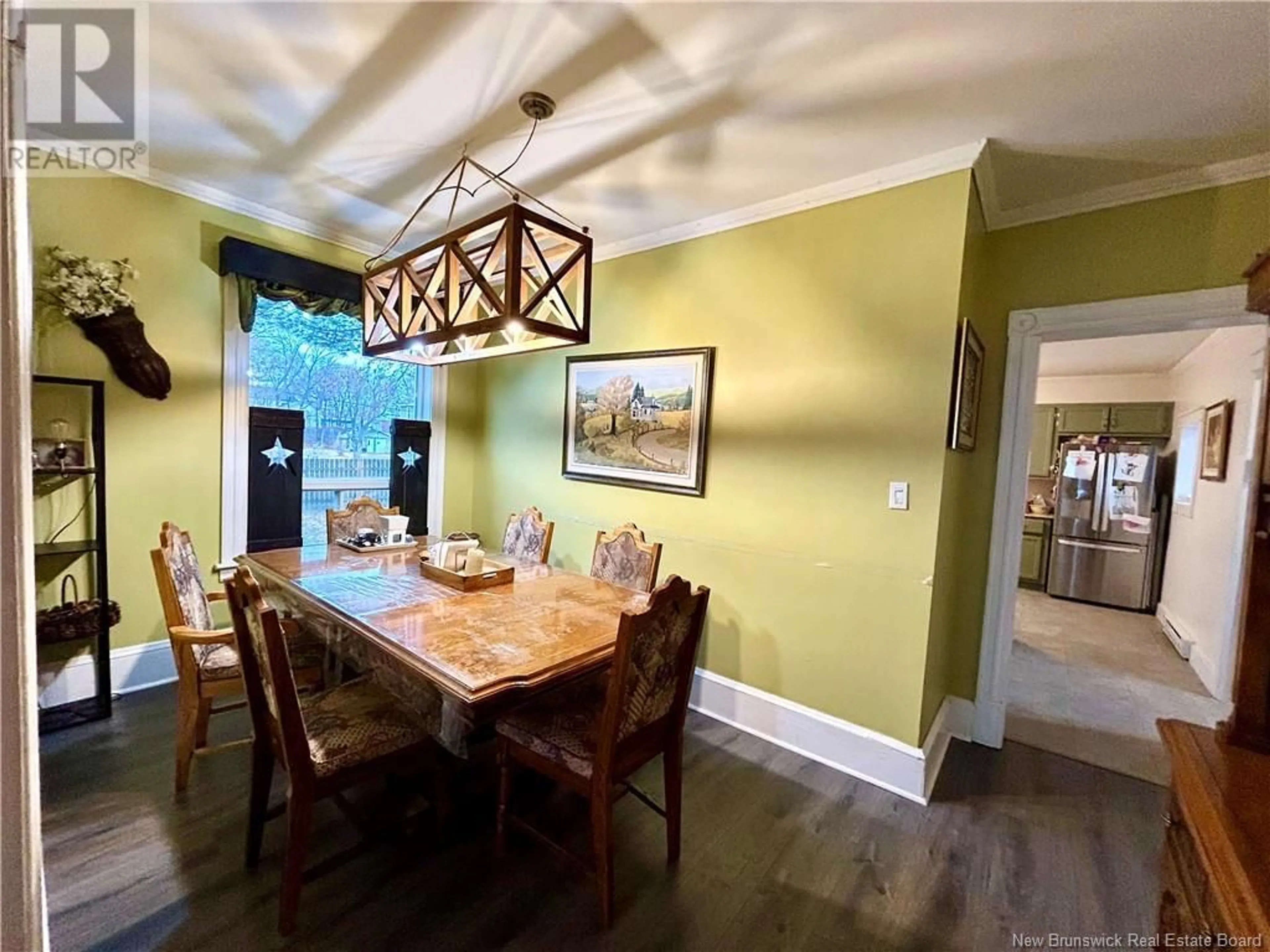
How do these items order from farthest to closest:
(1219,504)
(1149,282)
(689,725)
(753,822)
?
(1219,504)
(689,725)
(1149,282)
(753,822)

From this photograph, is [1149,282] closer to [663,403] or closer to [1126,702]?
[663,403]

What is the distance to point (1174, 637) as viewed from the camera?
449 cm

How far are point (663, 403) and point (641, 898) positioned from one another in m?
2.28

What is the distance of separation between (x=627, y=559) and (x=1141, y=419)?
6.31 metres

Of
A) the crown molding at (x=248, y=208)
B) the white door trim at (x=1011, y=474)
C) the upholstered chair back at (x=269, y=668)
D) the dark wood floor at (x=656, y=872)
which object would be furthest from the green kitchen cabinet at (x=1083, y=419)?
the upholstered chair back at (x=269, y=668)

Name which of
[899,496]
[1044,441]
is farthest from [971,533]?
[1044,441]

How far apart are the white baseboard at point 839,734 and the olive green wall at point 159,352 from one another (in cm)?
303

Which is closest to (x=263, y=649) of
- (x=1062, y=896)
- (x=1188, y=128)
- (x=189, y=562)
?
(x=189, y=562)

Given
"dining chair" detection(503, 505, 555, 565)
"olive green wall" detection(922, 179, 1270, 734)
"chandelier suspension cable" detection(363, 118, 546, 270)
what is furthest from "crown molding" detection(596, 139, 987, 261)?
"dining chair" detection(503, 505, 555, 565)

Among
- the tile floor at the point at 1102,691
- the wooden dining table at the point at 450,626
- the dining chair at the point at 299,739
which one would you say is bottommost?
the tile floor at the point at 1102,691

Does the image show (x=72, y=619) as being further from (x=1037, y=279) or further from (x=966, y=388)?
(x=1037, y=279)

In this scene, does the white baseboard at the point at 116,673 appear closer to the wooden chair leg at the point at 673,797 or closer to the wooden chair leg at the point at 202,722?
the wooden chair leg at the point at 202,722

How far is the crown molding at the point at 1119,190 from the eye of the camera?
2084 mm

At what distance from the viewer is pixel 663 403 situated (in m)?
3.11
